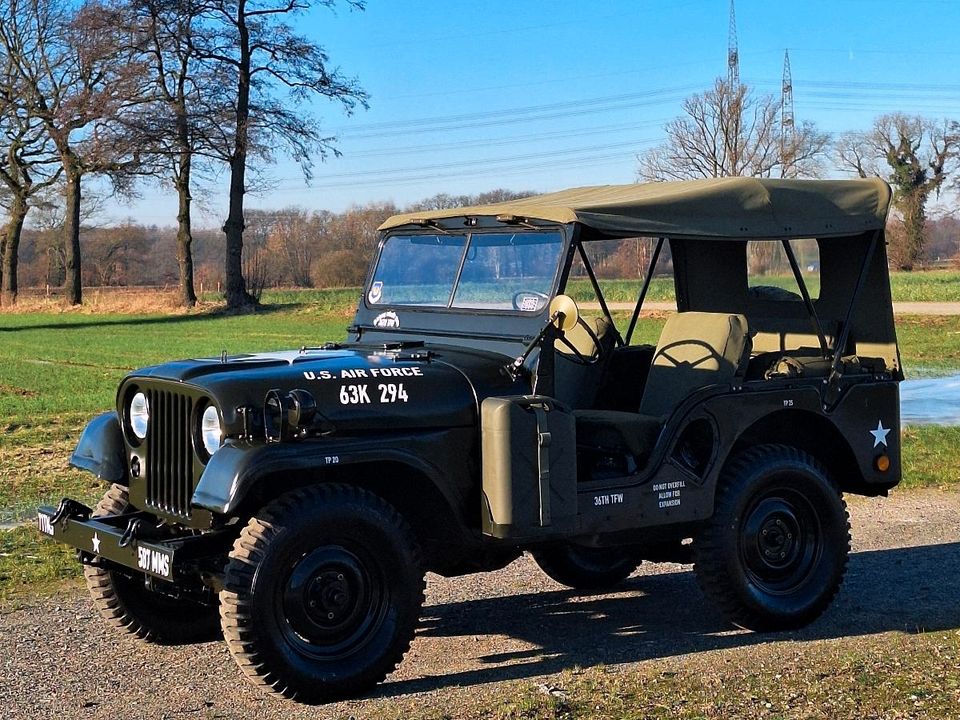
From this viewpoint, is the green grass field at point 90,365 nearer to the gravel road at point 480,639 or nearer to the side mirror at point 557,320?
the gravel road at point 480,639

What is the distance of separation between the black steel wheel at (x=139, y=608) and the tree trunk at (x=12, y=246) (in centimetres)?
4512

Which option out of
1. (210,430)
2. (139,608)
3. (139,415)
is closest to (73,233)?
(139,608)

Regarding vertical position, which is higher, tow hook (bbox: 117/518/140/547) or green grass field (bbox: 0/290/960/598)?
tow hook (bbox: 117/518/140/547)

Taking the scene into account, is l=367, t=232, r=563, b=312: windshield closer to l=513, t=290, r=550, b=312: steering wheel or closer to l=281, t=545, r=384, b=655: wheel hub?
l=513, t=290, r=550, b=312: steering wheel

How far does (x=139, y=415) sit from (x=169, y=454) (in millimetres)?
363

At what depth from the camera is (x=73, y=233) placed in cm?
4722

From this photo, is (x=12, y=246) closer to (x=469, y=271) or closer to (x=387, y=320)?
(x=387, y=320)

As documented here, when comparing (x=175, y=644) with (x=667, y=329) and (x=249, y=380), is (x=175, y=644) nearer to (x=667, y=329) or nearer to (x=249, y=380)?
(x=249, y=380)

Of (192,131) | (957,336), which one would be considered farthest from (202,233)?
(957,336)

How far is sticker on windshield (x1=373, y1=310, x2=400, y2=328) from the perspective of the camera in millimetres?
6508

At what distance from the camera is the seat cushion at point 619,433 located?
579 cm

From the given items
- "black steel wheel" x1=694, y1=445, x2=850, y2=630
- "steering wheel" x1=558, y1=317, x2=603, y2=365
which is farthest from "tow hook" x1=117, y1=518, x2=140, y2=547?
"black steel wheel" x1=694, y1=445, x2=850, y2=630

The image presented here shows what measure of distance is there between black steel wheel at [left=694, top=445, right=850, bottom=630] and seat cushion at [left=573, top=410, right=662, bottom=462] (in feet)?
1.56

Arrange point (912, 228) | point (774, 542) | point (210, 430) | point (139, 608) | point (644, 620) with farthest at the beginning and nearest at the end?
point (912, 228) → point (644, 620) → point (774, 542) → point (139, 608) → point (210, 430)
